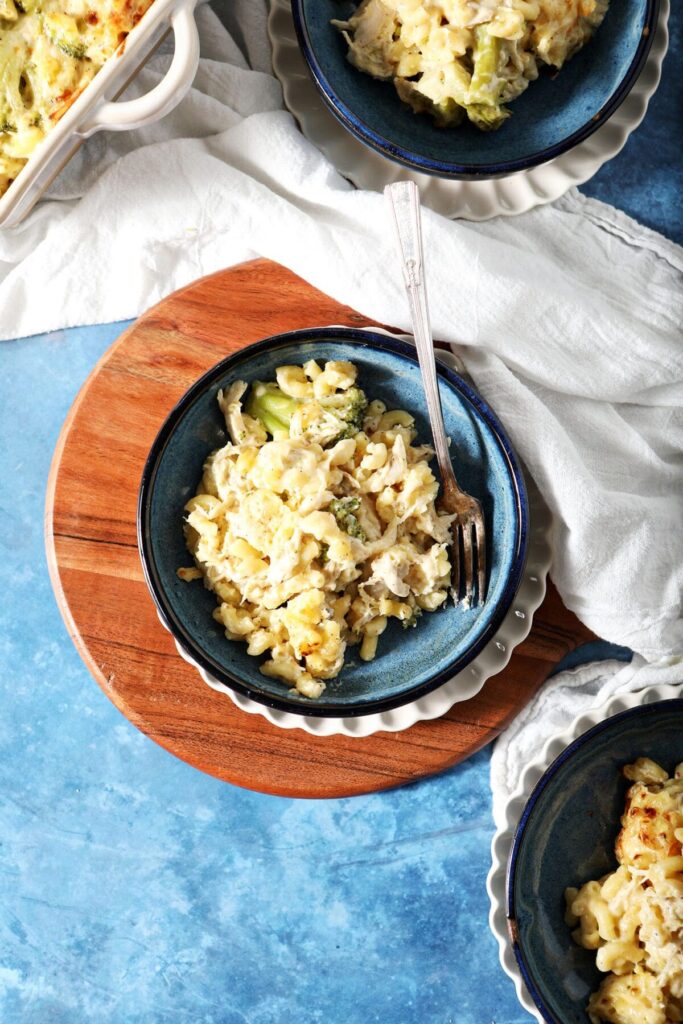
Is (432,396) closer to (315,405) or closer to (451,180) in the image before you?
(315,405)

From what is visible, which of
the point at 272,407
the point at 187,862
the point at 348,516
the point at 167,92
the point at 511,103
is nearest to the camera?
the point at 167,92

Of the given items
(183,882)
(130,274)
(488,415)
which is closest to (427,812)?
(183,882)

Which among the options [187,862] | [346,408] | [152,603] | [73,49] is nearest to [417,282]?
[346,408]

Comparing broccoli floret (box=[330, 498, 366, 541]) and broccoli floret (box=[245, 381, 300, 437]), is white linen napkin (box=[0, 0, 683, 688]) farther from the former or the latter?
broccoli floret (box=[330, 498, 366, 541])

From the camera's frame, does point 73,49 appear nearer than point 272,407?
Yes

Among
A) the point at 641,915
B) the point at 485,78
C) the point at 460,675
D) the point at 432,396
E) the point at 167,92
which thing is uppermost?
the point at 167,92

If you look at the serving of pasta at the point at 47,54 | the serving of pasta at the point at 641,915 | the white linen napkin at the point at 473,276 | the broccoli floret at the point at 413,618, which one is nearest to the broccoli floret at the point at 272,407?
the white linen napkin at the point at 473,276

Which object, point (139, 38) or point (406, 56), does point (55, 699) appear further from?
point (406, 56)
